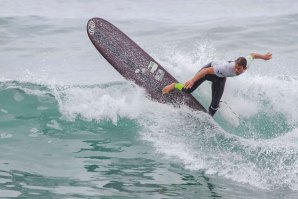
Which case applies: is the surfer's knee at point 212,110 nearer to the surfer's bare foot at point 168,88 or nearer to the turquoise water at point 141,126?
the turquoise water at point 141,126

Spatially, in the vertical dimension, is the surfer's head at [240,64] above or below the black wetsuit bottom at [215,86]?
above

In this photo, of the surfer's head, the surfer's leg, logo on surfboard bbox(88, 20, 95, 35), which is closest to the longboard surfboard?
logo on surfboard bbox(88, 20, 95, 35)

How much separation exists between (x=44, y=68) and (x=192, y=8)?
10.1 metres

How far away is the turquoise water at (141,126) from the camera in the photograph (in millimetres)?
9242

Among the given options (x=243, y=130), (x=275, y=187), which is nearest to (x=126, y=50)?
(x=243, y=130)

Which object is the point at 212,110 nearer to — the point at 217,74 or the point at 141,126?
the point at 217,74

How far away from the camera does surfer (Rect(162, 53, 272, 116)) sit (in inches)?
410

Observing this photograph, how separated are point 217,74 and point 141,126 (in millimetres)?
2025

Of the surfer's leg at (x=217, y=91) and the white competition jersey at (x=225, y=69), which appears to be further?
the surfer's leg at (x=217, y=91)

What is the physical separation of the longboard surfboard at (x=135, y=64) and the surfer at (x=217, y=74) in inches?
19.3

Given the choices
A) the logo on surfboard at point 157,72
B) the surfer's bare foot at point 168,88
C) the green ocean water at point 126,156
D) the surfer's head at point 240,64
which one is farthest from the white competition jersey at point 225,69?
the logo on surfboard at point 157,72

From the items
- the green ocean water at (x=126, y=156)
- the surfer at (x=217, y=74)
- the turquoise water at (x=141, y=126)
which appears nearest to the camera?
the green ocean water at (x=126, y=156)

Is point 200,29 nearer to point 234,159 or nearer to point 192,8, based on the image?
point 192,8

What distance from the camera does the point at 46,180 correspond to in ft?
30.4
